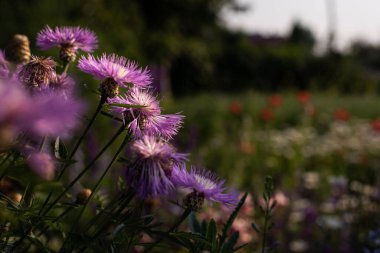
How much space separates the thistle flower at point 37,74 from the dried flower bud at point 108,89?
0.21 feet

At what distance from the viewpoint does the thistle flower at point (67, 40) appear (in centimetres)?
80

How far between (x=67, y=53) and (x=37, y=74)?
0.45ft

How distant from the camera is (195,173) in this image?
2.42ft

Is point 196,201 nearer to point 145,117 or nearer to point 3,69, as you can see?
point 145,117

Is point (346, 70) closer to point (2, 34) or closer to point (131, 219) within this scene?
point (2, 34)

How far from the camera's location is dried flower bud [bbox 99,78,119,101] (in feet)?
2.22

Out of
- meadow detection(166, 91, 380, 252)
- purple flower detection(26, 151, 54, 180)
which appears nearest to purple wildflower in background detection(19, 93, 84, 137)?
purple flower detection(26, 151, 54, 180)

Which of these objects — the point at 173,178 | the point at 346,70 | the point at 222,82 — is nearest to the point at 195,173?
the point at 173,178

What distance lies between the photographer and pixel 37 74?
26.9 inches

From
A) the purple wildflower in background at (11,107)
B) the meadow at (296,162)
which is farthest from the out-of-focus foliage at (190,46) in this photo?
the purple wildflower in background at (11,107)

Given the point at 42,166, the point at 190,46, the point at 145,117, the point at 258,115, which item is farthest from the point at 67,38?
the point at 190,46

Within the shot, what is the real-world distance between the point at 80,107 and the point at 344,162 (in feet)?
19.6

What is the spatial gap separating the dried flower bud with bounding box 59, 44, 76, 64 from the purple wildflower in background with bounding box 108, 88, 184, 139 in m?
0.15

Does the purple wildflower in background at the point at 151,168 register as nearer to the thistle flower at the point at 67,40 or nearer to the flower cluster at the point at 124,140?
the flower cluster at the point at 124,140
